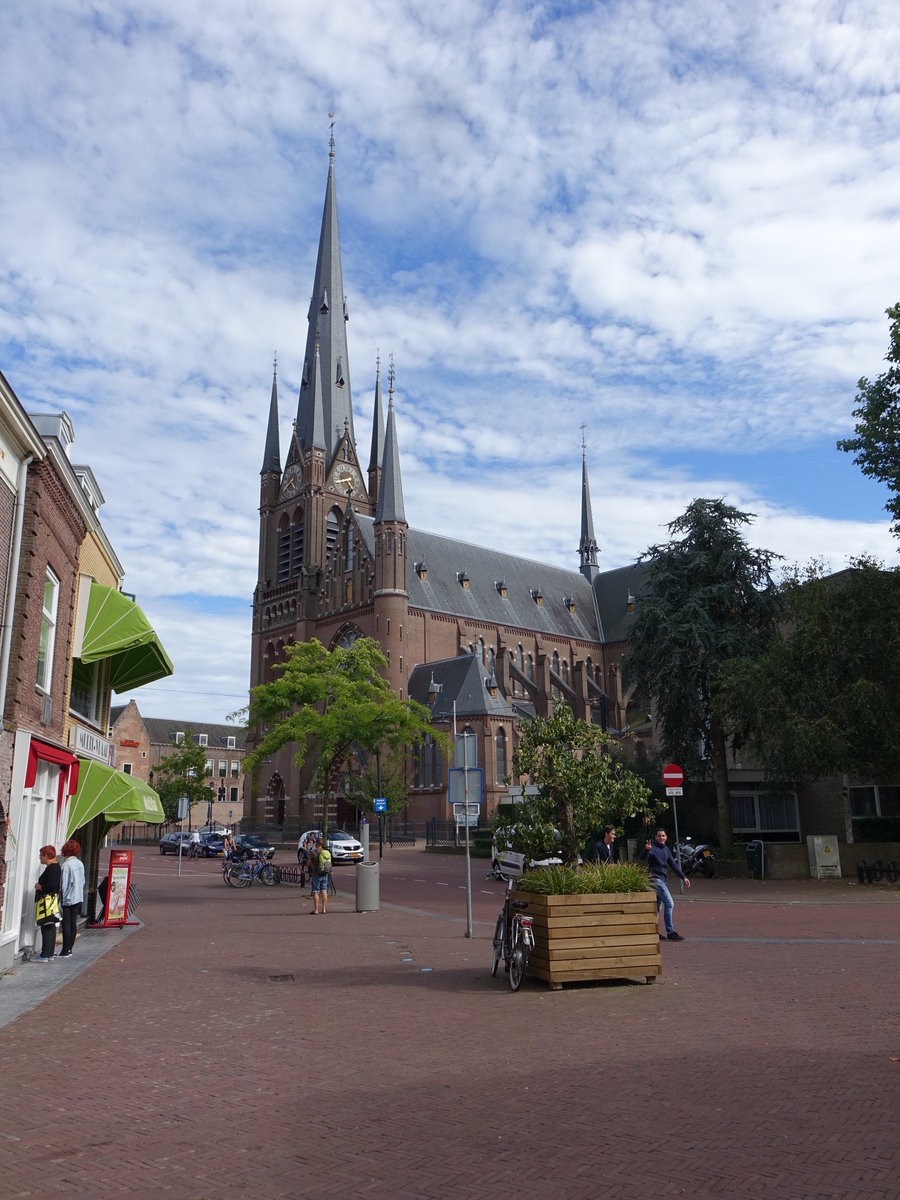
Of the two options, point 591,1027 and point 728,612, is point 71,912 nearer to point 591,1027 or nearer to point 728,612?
point 591,1027

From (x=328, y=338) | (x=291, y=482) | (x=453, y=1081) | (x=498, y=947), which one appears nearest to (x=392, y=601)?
(x=291, y=482)

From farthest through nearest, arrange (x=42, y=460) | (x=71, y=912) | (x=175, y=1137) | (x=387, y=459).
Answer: (x=387, y=459), (x=71, y=912), (x=42, y=460), (x=175, y=1137)

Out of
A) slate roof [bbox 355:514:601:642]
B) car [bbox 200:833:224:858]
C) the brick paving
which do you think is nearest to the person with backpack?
the brick paving

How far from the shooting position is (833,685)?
2611 cm

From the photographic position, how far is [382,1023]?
9.16 m

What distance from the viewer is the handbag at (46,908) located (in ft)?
44.5

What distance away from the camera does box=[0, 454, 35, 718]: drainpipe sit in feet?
40.9

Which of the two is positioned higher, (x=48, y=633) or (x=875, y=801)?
(x=48, y=633)

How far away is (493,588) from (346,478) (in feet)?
45.3

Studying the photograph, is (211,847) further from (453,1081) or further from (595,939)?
(453,1081)

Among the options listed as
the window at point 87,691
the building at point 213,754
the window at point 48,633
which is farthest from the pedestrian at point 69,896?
the building at point 213,754

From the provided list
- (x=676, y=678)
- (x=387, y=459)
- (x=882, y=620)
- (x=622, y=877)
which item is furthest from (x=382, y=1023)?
(x=387, y=459)

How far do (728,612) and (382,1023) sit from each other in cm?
2627

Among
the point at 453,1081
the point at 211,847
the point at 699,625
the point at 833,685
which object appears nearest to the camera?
the point at 453,1081
